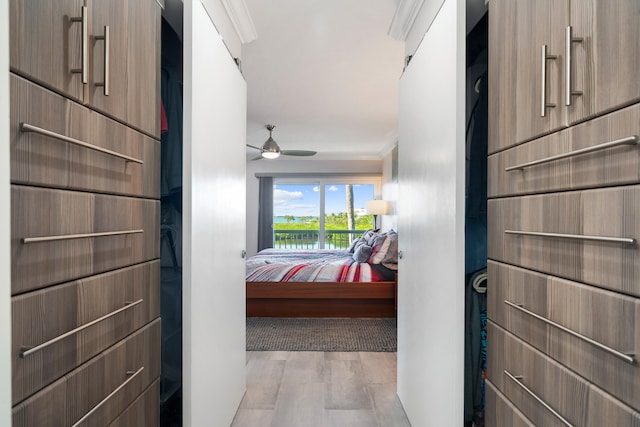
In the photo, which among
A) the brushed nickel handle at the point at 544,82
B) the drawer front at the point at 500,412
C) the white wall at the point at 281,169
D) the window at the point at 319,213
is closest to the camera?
the brushed nickel handle at the point at 544,82

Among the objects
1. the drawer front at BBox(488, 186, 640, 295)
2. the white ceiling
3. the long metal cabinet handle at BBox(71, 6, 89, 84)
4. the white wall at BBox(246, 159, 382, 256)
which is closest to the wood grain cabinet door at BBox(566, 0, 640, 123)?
the drawer front at BBox(488, 186, 640, 295)

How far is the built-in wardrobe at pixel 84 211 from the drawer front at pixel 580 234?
1.17 meters

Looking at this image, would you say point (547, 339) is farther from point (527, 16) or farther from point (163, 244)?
point (163, 244)

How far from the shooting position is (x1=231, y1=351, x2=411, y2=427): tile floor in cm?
206

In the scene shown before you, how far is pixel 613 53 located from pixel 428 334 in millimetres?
1323

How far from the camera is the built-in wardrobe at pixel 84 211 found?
717mm

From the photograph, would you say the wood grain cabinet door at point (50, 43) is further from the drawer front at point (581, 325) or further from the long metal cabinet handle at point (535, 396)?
the long metal cabinet handle at point (535, 396)

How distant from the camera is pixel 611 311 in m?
0.71

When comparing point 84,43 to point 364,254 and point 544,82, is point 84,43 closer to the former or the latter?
point 544,82

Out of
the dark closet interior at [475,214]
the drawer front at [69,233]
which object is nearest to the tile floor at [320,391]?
the dark closet interior at [475,214]

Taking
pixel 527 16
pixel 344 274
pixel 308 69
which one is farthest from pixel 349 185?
pixel 527 16

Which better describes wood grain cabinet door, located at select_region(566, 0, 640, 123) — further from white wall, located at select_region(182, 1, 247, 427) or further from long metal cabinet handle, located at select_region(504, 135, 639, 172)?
white wall, located at select_region(182, 1, 247, 427)

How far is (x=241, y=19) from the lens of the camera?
2.15 metres

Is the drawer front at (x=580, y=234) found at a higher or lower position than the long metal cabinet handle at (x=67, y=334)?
higher
